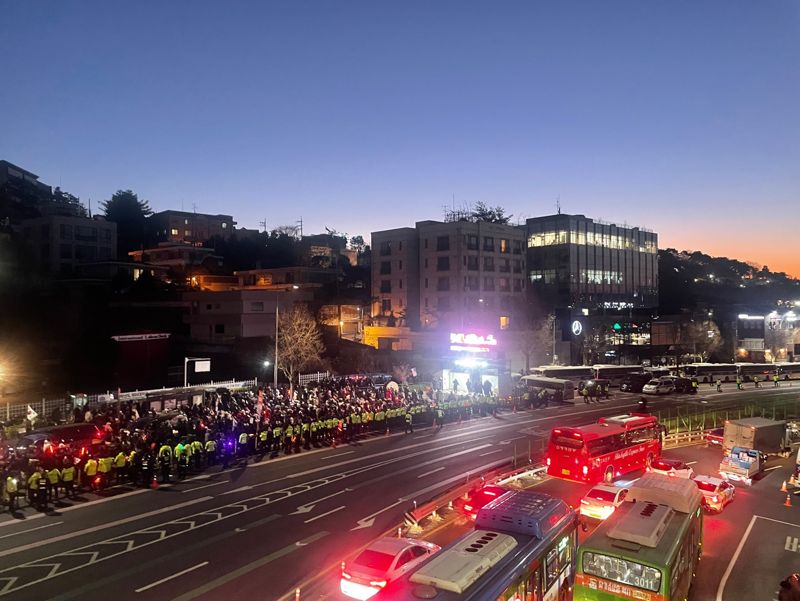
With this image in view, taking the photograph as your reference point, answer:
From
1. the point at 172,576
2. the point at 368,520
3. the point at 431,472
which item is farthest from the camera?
the point at 431,472

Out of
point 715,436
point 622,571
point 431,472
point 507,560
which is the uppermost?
point 507,560

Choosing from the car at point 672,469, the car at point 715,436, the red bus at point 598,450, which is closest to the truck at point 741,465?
the car at point 672,469

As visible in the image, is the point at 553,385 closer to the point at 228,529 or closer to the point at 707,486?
the point at 707,486

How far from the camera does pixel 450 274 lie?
74.3 metres

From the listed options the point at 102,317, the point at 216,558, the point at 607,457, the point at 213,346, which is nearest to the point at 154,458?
the point at 216,558

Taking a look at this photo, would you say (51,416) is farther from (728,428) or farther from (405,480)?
(728,428)

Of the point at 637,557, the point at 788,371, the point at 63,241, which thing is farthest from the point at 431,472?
the point at 63,241

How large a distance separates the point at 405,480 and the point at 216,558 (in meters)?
9.74

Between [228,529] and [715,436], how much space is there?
26.4 m

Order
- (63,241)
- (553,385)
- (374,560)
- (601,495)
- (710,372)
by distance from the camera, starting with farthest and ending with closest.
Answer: (63,241), (710,372), (553,385), (601,495), (374,560)

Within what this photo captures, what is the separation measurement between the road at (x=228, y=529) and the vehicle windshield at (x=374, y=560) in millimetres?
1488

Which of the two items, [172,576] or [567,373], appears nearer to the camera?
[172,576]

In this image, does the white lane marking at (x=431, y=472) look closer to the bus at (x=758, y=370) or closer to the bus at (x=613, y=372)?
the bus at (x=613, y=372)

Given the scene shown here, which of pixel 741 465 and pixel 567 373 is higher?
pixel 567 373
